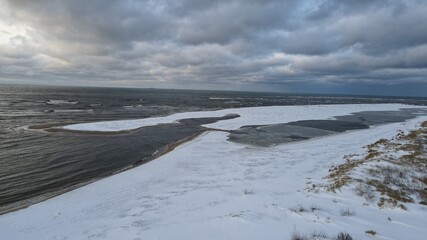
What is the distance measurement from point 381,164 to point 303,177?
12.6ft

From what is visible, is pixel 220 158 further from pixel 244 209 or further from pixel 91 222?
pixel 91 222

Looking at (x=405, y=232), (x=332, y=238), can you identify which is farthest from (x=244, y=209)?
(x=405, y=232)

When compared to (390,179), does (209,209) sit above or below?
below

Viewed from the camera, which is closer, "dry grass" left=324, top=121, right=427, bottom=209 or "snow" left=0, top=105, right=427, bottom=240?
"snow" left=0, top=105, right=427, bottom=240

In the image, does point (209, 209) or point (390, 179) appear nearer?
point (209, 209)

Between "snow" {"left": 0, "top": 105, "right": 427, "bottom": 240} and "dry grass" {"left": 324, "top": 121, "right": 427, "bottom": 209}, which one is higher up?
"dry grass" {"left": 324, "top": 121, "right": 427, "bottom": 209}

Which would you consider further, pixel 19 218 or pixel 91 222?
pixel 19 218

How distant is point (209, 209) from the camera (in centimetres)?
1130

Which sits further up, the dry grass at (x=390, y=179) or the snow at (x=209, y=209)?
the dry grass at (x=390, y=179)

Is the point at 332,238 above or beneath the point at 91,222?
above

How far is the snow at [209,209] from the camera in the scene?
362 inches

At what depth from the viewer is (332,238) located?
8148mm

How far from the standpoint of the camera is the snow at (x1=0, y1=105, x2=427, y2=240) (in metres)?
9.19

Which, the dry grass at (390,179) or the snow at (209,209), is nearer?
the snow at (209,209)
